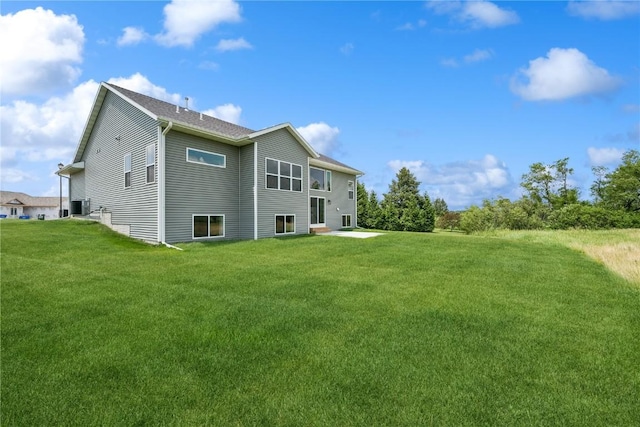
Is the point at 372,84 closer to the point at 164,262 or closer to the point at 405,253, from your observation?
the point at 405,253

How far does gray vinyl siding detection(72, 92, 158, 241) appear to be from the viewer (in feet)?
42.0

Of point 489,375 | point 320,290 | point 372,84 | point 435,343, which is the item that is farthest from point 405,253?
point 372,84

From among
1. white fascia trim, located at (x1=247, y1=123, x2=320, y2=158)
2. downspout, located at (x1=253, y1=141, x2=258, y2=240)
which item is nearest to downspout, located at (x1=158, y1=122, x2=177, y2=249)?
white fascia trim, located at (x1=247, y1=123, x2=320, y2=158)

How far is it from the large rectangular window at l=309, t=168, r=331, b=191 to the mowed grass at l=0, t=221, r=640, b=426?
42.0 feet

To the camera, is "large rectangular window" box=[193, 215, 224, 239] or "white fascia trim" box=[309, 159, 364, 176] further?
"white fascia trim" box=[309, 159, 364, 176]

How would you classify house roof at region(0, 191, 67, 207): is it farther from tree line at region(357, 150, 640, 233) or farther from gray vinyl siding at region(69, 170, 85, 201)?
tree line at region(357, 150, 640, 233)

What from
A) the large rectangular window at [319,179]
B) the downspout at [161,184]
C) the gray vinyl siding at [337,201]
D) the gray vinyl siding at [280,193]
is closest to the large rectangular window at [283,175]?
the gray vinyl siding at [280,193]

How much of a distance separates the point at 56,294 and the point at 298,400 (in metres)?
5.47

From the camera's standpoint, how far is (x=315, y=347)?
3.56 meters

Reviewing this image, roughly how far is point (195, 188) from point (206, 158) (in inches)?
58.4

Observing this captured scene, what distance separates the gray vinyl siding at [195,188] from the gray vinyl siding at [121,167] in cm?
65

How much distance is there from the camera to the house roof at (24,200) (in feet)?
149

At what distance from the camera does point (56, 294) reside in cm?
553

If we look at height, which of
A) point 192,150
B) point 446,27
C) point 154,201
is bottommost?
point 154,201
